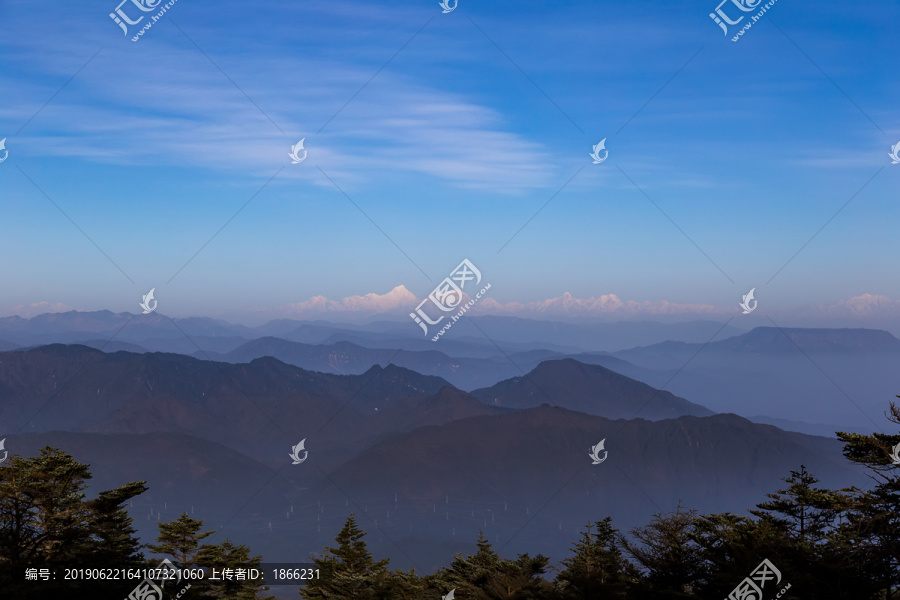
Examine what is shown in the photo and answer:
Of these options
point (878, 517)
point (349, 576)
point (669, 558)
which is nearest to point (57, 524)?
point (349, 576)

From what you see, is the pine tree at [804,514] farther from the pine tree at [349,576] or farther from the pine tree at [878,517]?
the pine tree at [349,576]

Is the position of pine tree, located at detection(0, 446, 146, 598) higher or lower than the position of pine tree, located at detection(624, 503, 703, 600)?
higher

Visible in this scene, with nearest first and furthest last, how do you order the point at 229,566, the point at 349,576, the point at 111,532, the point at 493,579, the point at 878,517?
the point at 878,517, the point at 493,579, the point at 111,532, the point at 349,576, the point at 229,566

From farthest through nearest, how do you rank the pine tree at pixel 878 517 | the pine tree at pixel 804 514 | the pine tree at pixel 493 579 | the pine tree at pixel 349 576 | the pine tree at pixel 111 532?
the pine tree at pixel 349 576 → the pine tree at pixel 804 514 → the pine tree at pixel 111 532 → the pine tree at pixel 493 579 → the pine tree at pixel 878 517

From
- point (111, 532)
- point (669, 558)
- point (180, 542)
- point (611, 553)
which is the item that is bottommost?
point (669, 558)

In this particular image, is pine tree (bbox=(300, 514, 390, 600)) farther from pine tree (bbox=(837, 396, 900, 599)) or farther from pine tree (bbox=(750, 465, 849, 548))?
pine tree (bbox=(837, 396, 900, 599))

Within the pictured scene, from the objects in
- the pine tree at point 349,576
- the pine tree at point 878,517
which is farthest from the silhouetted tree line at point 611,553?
the pine tree at point 349,576

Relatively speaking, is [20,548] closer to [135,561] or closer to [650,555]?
[135,561]

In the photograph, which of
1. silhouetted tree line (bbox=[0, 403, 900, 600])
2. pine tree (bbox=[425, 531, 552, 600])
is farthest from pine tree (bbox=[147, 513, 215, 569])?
pine tree (bbox=[425, 531, 552, 600])

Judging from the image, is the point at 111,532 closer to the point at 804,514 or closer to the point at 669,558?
the point at 669,558
